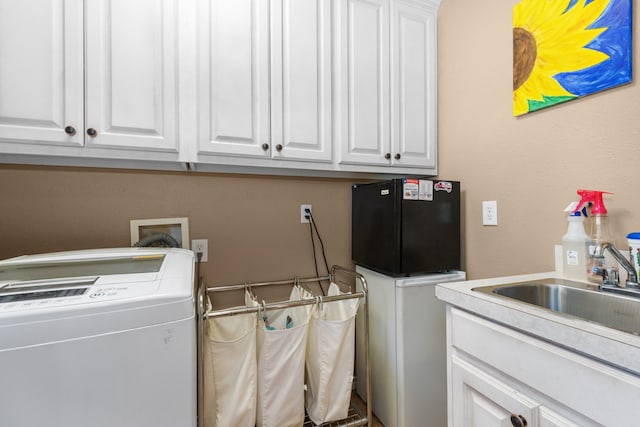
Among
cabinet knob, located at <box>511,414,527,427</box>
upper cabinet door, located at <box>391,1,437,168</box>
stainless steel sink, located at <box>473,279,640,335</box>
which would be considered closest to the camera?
cabinet knob, located at <box>511,414,527,427</box>

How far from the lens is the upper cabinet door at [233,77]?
1.32 metres

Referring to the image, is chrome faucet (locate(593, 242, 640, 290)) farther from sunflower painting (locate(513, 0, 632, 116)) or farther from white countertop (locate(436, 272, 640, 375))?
sunflower painting (locate(513, 0, 632, 116))

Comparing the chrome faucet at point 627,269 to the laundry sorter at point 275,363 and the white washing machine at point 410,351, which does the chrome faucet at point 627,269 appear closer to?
the white washing machine at point 410,351

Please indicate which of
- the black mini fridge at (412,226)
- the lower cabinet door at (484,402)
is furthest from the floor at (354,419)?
the black mini fridge at (412,226)

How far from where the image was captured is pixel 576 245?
3.65ft

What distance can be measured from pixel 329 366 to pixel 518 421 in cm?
79

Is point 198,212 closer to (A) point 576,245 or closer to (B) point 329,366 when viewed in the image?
(B) point 329,366

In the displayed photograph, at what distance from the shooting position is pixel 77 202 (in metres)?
1.41

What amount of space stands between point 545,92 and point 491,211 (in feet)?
1.86

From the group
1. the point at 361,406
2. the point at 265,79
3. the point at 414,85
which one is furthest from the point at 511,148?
the point at 361,406

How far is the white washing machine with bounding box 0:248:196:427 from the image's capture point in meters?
0.65

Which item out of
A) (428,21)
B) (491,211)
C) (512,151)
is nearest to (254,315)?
(491,211)

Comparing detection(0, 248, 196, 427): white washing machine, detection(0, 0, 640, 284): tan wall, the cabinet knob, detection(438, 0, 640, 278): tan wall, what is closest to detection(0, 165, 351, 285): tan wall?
detection(0, 0, 640, 284): tan wall

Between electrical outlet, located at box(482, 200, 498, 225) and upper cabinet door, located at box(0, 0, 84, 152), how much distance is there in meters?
1.83
